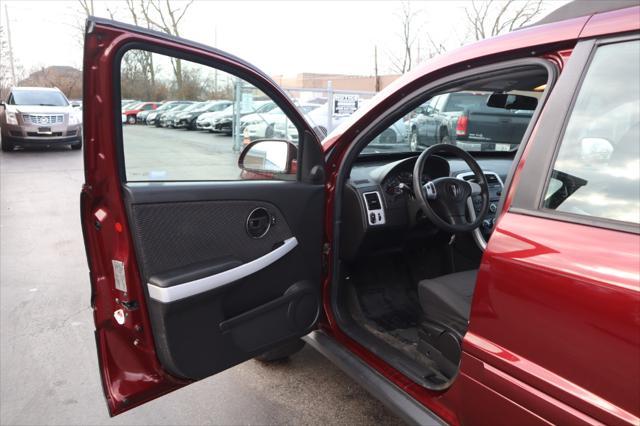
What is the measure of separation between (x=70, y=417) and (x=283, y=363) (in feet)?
4.00

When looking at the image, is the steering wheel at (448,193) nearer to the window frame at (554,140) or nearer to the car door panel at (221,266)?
the car door panel at (221,266)

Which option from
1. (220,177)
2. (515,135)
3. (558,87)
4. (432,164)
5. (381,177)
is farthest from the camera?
(515,135)

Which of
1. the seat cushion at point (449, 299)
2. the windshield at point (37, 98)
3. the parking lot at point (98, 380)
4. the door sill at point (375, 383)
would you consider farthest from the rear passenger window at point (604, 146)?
the windshield at point (37, 98)

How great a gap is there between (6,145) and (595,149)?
14.4m

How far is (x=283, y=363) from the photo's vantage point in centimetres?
300

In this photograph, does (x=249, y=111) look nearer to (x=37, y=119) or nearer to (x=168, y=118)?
(x=168, y=118)

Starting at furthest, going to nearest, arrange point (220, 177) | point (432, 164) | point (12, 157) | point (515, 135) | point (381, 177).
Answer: point (12, 157) → point (515, 135) → point (432, 164) → point (381, 177) → point (220, 177)

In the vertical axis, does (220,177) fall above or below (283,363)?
above

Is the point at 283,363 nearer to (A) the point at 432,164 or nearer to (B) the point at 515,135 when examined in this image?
(A) the point at 432,164

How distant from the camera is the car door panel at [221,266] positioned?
5.66 feet

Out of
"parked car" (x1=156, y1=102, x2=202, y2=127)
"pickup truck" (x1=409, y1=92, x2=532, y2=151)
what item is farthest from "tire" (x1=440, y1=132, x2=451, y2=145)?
"parked car" (x1=156, y1=102, x2=202, y2=127)

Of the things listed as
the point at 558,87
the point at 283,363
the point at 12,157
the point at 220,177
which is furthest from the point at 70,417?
the point at 12,157

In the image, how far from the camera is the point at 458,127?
9.09m

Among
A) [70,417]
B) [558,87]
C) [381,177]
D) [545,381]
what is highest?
[558,87]
